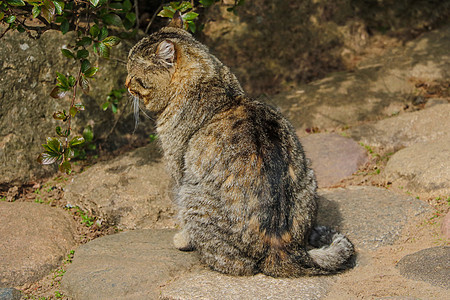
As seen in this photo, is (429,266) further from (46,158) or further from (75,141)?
(46,158)

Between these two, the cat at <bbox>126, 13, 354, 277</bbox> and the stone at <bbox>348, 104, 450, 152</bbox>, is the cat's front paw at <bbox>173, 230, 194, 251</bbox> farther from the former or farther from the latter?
the stone at <bbox>348, 104, 450, 152</bbox>

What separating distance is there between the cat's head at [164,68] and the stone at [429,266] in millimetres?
2302

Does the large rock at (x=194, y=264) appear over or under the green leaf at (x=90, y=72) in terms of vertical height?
under

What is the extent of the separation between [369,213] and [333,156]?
1206 mm

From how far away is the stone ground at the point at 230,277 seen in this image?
11.6ft

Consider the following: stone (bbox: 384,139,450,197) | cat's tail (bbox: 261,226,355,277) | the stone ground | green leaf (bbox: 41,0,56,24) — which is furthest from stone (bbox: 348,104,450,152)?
green leaf (bbox: 41,0,56,24)

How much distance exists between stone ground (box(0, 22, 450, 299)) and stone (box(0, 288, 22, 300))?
0.01m

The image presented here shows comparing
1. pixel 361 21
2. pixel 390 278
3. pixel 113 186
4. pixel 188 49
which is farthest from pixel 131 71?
pixel 361 21

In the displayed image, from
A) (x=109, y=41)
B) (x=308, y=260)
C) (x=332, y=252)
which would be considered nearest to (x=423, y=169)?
(x=332, y=252)

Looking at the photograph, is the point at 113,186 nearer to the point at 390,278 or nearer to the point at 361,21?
the point at 390,278

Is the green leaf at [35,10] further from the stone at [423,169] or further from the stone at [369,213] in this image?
the stone at [423,169]

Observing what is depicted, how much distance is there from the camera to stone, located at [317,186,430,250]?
165 inches

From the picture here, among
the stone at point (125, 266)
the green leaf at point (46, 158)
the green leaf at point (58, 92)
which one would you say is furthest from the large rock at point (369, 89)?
the green leaf at point (46, 158)

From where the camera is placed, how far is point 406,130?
5750 millimetres
